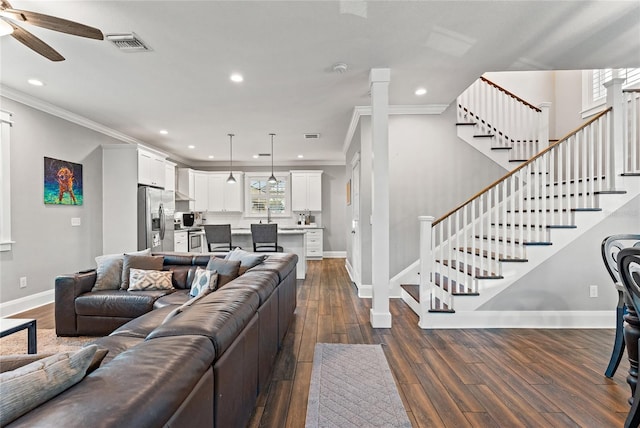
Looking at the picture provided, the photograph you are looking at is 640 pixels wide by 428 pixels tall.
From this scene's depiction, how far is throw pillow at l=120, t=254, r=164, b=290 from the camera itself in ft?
10.7

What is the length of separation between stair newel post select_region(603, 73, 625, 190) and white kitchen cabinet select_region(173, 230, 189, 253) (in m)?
7.04

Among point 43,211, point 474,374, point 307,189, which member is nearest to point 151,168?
point 43,211

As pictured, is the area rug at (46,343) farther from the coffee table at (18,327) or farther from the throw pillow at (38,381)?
the throw pillow at (38,381)

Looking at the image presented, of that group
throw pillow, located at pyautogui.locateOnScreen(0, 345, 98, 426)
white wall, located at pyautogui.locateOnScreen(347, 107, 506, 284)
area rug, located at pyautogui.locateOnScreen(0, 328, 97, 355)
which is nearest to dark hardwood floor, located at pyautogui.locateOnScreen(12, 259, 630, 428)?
area rug, located at pyautogui.locateOnScreen(0, 328, 97, 355)

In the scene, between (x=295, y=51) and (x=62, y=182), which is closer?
(x=295, y=51)

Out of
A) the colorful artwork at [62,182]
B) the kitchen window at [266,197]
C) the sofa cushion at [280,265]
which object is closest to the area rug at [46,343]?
the sofa cushion at [280,265]

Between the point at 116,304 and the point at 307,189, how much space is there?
587cm

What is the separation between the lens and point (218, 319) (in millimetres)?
1363

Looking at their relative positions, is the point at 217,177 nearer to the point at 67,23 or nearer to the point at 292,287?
the point at 292,287

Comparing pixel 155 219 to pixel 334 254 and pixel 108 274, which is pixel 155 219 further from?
pixel 334 254

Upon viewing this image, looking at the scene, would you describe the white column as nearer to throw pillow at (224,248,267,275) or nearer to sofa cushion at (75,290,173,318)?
throw pillow at (224,248,267,275)

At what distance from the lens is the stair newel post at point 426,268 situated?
3.28 m

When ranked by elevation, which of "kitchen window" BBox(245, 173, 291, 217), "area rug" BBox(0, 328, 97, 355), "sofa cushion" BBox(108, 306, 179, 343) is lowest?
"area rug" BBox(0, 328, 97, 355)

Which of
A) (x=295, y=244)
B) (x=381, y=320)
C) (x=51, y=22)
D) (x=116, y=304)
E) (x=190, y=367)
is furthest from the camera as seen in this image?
(x=295, y=244)
